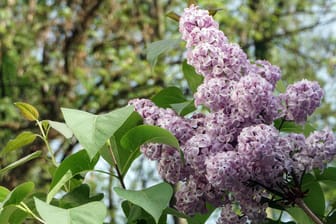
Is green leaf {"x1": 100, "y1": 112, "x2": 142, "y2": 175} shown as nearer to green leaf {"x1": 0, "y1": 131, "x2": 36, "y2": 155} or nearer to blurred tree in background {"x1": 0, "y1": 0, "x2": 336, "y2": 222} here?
green leaf {"x1": 0, "y1": 131, "x2": 36, "y2": 155}

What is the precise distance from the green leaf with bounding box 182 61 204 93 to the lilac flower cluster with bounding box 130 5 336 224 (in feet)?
0.33

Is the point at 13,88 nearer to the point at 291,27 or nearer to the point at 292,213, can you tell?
the point at 291,27

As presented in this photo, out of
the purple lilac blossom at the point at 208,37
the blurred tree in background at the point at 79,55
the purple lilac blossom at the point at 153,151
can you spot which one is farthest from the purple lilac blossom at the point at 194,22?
the blurred tree in background at the point at 79,55

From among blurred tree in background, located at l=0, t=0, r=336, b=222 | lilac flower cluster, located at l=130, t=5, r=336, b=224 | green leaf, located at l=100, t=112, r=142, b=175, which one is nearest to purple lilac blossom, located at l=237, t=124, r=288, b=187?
lilac flower cluster, located at l=130, t=5, r=336, b=224

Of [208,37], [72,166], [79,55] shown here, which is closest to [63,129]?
[72,166]

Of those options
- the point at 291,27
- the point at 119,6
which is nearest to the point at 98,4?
the point at 119,6

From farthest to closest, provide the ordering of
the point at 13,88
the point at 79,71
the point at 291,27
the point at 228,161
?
the point at 291,27 → the point at 13,88 → the point at 79,71 → the point at 228,161

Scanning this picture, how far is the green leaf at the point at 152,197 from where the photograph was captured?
49 centimetres

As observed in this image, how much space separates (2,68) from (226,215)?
153 inches

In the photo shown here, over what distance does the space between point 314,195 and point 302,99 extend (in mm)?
117

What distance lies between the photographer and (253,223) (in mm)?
533

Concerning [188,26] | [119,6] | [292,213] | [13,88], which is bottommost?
[13,88]

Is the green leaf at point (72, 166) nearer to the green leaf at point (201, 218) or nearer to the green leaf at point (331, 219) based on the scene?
the green leaf at point (201, 218)

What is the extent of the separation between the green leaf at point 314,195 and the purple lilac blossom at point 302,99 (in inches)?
2.9
